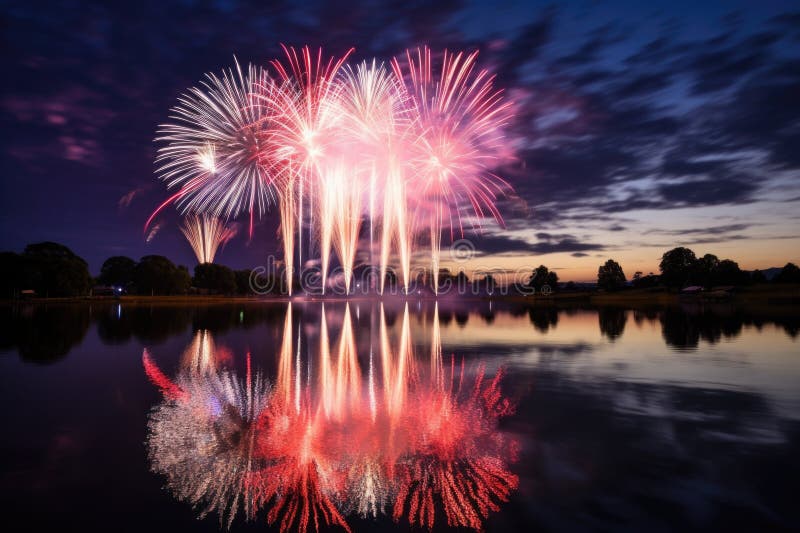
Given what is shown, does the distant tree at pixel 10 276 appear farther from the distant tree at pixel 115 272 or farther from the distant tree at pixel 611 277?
the distant tree at pixel 611 277

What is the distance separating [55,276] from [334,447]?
9448 centimetres

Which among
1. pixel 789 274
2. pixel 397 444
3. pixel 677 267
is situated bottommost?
pixel 397 444

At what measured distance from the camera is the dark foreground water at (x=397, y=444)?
5.94 metres

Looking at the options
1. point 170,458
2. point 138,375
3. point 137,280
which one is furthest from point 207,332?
point 137,280

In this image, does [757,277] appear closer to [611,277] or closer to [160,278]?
[611,277]

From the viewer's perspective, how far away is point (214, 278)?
117 metres

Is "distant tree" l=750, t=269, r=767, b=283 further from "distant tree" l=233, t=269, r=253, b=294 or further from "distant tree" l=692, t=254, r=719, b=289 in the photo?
"distant tree" l=233, t=269, r=253, b=294

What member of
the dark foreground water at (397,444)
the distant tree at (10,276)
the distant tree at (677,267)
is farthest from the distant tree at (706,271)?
the distant tree at (10,276)

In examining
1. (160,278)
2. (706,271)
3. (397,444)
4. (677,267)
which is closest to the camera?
(397,444)

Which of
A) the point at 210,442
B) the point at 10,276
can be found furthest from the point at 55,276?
the point at 210,442

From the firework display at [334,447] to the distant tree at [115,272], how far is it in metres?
138

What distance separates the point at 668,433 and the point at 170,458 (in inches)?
357

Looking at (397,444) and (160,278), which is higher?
(160,278)

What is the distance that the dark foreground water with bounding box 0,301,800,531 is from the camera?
19.5ft
